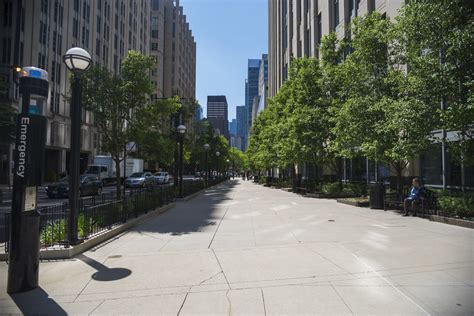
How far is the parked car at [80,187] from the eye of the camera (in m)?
24.9

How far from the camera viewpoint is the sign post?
5738 millimetres

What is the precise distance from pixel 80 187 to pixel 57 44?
26481 millimetres

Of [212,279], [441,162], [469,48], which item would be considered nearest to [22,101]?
[212,279]

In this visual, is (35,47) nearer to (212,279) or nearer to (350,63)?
(350,63)

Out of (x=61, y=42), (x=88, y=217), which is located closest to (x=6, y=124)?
(x=88, y=217)

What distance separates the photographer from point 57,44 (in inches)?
1774

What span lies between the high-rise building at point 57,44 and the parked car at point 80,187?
26.7 ft

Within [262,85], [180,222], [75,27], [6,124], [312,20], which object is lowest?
[180,222]

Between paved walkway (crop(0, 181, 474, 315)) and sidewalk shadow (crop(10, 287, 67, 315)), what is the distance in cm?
1

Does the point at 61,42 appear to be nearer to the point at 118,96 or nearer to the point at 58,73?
the point at 58,73

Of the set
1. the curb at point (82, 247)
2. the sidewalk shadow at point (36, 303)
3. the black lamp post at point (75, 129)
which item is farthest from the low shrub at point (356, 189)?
the sidewalk shadow at point (36, 303)

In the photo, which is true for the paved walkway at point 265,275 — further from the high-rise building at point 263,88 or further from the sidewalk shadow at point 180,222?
the high-rise building at point 263,88

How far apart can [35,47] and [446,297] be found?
44178 millimetres

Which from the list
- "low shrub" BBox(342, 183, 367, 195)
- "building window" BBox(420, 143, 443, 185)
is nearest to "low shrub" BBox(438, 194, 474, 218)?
"building window" BBox(420, 143, 443, 185)
